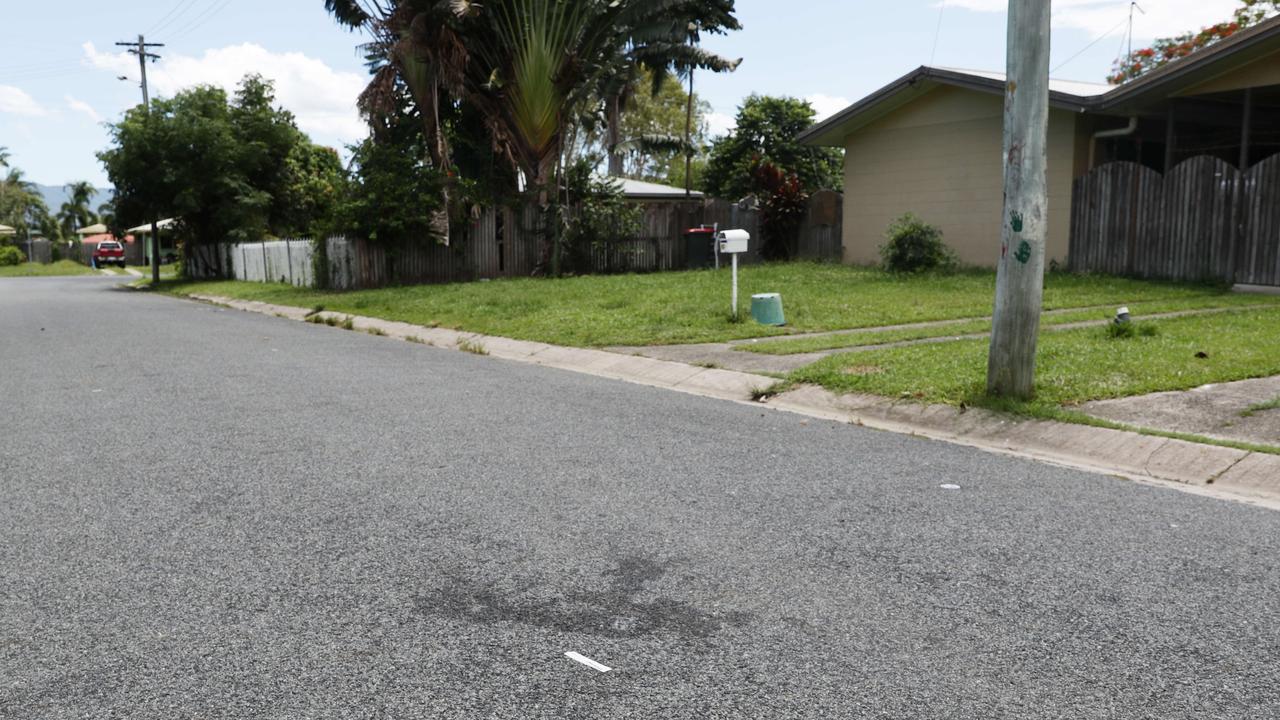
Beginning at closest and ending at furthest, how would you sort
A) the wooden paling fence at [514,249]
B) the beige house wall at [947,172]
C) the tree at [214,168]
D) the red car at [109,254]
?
the beige house wall at [947,172] < the wooden paling fence at [514,249] < the tree at [214,168] < the red car at [109,254]

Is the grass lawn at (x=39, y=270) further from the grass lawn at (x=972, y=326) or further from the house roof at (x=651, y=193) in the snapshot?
the grass lawn at (x=972, y=326)

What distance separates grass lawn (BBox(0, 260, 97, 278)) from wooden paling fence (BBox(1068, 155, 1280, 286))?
164 feet

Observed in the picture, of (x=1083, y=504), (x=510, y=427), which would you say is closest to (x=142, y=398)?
(x=510, y=427)

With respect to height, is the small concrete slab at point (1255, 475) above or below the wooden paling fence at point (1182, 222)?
below

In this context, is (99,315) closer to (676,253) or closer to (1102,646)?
(676,253)

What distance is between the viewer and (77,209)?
10350cm

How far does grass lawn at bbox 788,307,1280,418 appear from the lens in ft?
27.3

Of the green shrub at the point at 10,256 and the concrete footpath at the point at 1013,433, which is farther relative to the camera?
the green shrub at the point at 10,256

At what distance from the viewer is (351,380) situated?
1044 centimetres

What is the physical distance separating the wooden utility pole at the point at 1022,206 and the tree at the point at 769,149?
36.7 m

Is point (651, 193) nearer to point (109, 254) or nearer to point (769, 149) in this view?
point (769, 149)

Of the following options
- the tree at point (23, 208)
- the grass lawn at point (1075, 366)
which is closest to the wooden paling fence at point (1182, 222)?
the grass lawn at point (1075, 366)

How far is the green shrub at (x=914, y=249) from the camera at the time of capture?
2106 cm

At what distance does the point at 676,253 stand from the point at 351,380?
63.4ft
